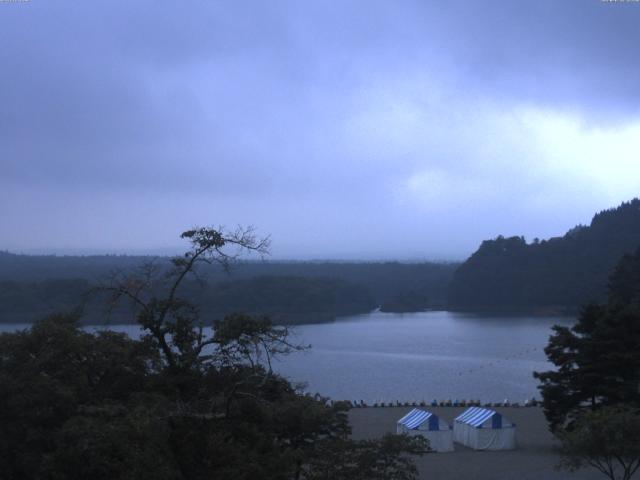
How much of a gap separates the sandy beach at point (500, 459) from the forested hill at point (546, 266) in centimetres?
3602

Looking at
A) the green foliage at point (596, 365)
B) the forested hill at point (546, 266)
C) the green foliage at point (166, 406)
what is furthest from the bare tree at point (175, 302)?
the forested hill at point (546, 266)

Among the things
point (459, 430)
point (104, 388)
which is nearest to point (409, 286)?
point (459, 430)

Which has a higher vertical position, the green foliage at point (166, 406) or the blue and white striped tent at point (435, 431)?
the green foliage at point (166, 406)

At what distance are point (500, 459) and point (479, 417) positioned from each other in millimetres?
1201

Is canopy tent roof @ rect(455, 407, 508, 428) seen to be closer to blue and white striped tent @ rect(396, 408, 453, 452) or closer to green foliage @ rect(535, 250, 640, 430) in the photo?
blue and white striped tent @ rect(396, 408, 453, 452)

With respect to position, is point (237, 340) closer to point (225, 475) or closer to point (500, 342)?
point (225, 475)

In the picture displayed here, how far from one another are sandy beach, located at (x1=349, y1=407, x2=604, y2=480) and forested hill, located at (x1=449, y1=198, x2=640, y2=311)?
1418 inches

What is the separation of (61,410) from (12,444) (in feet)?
1.35

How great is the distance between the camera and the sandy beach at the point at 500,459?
1024 centimetres

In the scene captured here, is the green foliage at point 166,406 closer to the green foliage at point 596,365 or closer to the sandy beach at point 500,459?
the sandy beach at point 500,459

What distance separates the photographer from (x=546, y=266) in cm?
5662

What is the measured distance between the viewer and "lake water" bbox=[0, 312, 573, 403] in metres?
21.2

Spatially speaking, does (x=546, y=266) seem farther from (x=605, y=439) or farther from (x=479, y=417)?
(x=605, y=439)

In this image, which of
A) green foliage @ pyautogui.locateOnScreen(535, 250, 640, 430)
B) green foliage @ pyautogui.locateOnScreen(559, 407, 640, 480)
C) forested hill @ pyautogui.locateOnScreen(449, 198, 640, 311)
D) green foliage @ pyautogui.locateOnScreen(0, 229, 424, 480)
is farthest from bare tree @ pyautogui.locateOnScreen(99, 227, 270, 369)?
forested hill @ pyautogui.locateOnScreen(449, 198, 640, 311)
